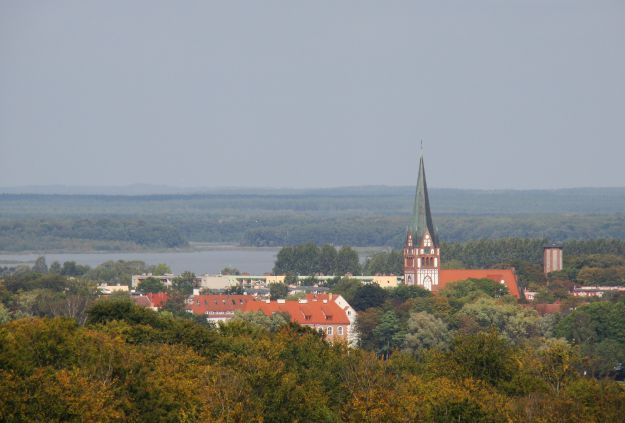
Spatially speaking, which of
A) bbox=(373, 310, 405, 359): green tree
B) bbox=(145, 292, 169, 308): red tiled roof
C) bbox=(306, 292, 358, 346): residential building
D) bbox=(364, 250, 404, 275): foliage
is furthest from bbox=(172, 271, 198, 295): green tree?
bbox=(373, 310, 405, 359): green tree

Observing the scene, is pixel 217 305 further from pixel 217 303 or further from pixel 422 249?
pixel 422 249

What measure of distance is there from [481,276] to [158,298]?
19.9 metres

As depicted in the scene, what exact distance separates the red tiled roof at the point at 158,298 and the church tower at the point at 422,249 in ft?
51.0

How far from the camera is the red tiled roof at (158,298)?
110 m

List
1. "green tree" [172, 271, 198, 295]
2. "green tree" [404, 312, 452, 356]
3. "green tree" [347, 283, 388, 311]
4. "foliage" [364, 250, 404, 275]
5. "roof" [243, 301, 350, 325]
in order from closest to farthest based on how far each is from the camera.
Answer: "green tree" [404, 312, 452, 356], "roof" [243, 301, 350, 325], "green tree" [347, 283, 388, 311], "green tree" [172, 271, 198, 295], "foliage" [364, 250, 404, 275]

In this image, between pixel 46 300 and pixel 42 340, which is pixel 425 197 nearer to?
pixel 46 300

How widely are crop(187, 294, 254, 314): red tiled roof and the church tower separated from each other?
46.3ft

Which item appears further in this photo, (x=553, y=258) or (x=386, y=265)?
(x=386, y=265)

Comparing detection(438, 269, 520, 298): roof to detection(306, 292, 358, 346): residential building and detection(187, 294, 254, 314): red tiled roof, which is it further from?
detection(187, 294, 254, 314): red tiled roof

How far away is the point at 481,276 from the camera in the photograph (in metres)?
122

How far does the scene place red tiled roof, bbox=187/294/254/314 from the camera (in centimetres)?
10812

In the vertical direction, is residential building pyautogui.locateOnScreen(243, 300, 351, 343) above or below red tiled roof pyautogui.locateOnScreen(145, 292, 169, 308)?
above

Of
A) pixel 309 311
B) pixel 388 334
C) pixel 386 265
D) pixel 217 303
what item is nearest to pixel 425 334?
pixel 388 334

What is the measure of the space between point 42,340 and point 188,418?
7.63 metres
